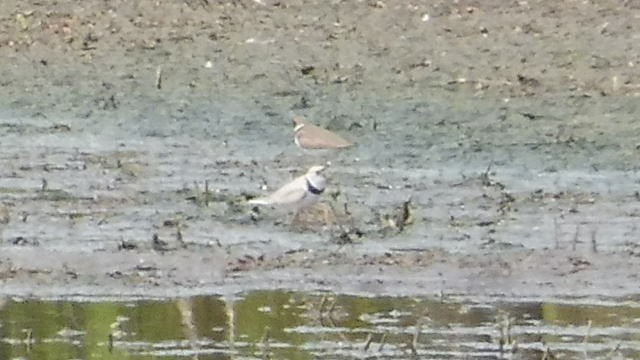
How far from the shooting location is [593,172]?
1107 centimetres

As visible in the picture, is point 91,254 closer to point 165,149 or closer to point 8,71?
point 165,149

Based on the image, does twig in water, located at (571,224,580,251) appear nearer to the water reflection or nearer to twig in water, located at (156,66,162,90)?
the water reflection

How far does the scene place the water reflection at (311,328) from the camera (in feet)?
26.0

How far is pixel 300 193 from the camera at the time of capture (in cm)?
997

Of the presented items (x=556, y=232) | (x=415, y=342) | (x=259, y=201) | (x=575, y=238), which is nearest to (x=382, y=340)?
(x=415, y=342)

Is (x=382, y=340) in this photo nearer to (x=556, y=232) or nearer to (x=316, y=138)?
(x=556, y=232)

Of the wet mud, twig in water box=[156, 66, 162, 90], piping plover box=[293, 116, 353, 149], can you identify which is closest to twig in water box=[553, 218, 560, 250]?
the wet mud

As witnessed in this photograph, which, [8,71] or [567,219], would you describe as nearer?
[567,219]

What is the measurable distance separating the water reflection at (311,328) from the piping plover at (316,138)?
9.18 ft

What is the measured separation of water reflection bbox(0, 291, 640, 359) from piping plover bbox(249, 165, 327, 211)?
1.15 metres

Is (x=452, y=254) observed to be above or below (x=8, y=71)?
above

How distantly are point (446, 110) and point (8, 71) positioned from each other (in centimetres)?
281

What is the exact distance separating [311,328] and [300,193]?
1.75 m

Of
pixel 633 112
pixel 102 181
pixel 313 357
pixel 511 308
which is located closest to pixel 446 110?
pixel 633 112
